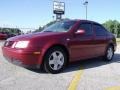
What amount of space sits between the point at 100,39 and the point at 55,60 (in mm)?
2379

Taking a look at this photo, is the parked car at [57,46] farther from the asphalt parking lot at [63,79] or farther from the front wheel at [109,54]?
the front wheel at [109,54]

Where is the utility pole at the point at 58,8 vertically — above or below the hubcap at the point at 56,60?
above

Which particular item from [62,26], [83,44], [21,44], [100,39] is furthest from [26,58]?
[100,39]

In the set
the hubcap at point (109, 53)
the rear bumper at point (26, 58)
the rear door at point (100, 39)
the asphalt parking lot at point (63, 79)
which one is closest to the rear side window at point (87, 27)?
the rear door at point (100, 39)

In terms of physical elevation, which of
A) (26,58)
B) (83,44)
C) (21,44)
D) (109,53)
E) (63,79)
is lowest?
(63,79)

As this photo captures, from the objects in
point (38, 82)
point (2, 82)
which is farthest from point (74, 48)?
point (2, 82)

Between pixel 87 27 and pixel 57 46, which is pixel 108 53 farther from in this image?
pixel 57 46

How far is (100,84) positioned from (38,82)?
1.39 meters

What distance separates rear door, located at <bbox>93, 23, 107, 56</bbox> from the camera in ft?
27.1

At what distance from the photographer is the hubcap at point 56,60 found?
6590mm

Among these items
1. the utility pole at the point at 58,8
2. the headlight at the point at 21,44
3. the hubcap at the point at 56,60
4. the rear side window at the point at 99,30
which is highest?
the utility pole at the point at 58,8

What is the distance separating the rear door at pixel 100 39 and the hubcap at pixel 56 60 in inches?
69.9

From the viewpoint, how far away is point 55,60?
668 cm

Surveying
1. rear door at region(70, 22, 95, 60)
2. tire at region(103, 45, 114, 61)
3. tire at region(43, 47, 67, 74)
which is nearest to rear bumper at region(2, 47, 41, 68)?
tire at region(43, 47, 67, 74)
